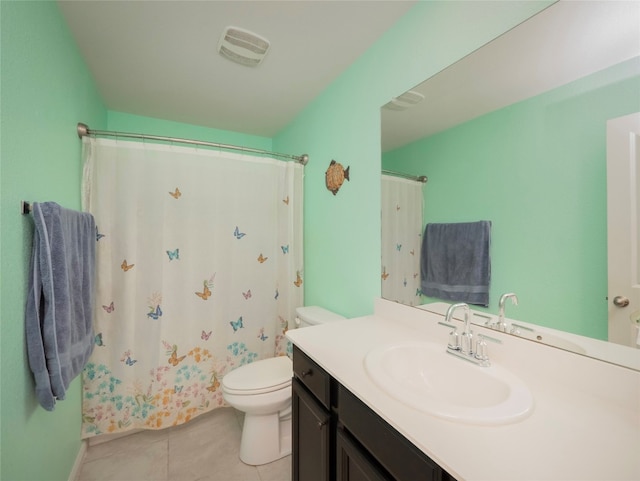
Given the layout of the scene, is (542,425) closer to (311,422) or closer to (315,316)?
(311,422)

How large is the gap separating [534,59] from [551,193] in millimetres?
445

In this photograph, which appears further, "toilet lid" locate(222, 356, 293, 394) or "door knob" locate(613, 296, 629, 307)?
"toilet lid" locate(222, 356, 293, 394)

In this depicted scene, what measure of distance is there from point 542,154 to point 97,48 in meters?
2.19

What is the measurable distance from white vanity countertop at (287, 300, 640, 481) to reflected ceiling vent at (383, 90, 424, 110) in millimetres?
1048

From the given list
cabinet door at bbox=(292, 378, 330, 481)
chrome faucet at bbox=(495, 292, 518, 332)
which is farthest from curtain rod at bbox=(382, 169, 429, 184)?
cabinet door at bbox=(292, 378, 330, 481)

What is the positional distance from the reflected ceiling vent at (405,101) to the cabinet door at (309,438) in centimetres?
136

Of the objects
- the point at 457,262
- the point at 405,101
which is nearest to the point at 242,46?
the point at 405,101

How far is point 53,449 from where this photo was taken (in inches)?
45.0

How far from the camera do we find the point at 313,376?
3.24 ft

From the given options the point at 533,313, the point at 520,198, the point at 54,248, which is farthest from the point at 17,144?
the point at 533,313

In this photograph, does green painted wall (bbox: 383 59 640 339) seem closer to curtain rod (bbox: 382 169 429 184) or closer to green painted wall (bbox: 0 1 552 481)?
curtain rod (bbox: 382 169 429 184)

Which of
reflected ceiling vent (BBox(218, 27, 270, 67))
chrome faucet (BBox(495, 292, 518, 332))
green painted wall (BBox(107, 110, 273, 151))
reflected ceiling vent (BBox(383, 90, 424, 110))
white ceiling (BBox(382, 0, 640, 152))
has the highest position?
reflected ceiling vent (BBox(218, 27, 270, 67))

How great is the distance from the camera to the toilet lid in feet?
4.67

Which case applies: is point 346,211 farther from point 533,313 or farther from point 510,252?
point 533,313
